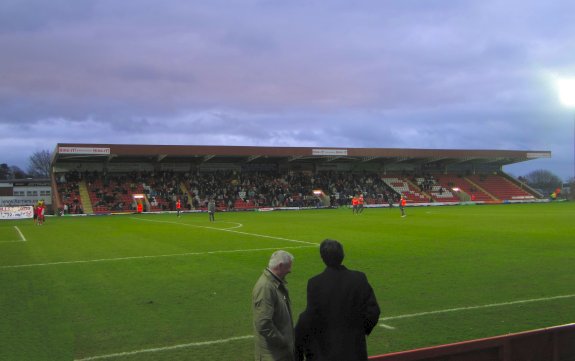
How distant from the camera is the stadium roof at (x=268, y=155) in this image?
177 ft

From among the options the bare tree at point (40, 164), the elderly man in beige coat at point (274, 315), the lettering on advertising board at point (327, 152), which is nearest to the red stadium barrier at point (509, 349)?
the elderly man in beige coat at point (274, 315)

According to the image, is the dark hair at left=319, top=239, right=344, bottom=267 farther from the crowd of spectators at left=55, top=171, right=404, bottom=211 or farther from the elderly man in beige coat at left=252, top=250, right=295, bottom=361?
the crowd of spectators at left=55, top=171, right=404, bottom=211

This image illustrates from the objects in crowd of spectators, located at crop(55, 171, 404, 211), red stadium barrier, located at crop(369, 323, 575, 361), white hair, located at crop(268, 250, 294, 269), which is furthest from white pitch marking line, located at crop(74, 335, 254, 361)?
crowd of spectators, located at crop(55, 171, 404, 211)

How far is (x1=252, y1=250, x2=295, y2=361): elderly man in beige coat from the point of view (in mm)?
4324

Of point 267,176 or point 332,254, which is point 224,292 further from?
point 267,176

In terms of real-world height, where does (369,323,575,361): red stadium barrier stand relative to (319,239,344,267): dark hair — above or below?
below

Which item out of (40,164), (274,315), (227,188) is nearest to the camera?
(274,315)

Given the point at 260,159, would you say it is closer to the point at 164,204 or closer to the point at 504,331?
the point at 164,204

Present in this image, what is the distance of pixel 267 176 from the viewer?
66.6 metres

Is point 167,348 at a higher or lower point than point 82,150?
lower

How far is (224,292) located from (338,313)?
22.9 ft

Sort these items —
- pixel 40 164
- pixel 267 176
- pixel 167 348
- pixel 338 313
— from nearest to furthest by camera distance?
pixel 338 313 < pixel 167 348 < pixel 267 176 < pixel 40 164

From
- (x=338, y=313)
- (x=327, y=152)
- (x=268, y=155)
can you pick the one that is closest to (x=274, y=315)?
(x=338, y=313)

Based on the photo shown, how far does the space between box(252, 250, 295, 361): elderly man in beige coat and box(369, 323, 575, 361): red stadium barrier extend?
29.8 inches
